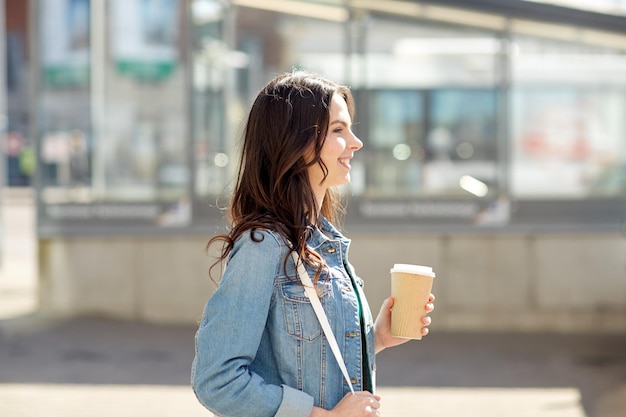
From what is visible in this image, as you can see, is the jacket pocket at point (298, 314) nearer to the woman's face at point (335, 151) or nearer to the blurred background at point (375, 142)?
the woman's face at point (335, 151)

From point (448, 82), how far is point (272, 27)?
68.5 inches

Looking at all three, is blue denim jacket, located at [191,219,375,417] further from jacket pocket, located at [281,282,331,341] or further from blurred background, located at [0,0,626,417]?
blurred background, located at [0,0,626,417]

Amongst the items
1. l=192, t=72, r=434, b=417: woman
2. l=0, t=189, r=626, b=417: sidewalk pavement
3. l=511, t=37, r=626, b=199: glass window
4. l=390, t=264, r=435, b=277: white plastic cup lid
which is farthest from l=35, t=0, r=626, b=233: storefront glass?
l=192, t=72, r=434, b=417: woman

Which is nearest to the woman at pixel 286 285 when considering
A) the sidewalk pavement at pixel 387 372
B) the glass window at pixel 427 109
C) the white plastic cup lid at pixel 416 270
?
the white plastic cup lid at pixel 416 270

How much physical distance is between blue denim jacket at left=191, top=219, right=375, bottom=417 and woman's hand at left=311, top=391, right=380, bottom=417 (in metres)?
0.04

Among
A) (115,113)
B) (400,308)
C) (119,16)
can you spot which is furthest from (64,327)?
(400,308)

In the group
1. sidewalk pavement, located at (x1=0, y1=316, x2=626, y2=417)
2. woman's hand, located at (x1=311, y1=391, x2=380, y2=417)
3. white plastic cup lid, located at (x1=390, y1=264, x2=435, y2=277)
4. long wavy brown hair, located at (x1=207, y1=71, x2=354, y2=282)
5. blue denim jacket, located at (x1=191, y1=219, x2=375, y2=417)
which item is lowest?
sidewalk pavement, located at (x1=0, y1=316, x2=626, y2=417)

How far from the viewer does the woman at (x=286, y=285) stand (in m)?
2.22

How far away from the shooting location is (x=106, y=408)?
675 cm

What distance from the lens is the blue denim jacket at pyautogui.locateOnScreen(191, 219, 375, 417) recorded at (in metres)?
2.21

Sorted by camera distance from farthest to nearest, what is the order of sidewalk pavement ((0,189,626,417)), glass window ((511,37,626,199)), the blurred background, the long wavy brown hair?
1. glass window ((511,37,626,199))
2. the blurred background
3. sidewalk pavement ((0,189,626,417))
4. the long wavy brown hair

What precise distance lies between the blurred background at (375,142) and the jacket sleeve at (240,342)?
769 cm

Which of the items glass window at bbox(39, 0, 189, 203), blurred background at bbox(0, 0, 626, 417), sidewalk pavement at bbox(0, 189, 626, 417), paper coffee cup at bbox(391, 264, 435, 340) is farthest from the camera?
glass window at bbox(39, 0, 189, 203)

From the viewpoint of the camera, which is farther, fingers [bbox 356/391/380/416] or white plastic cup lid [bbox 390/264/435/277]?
white plastic cup lid [bbox 390/264/435/277]
